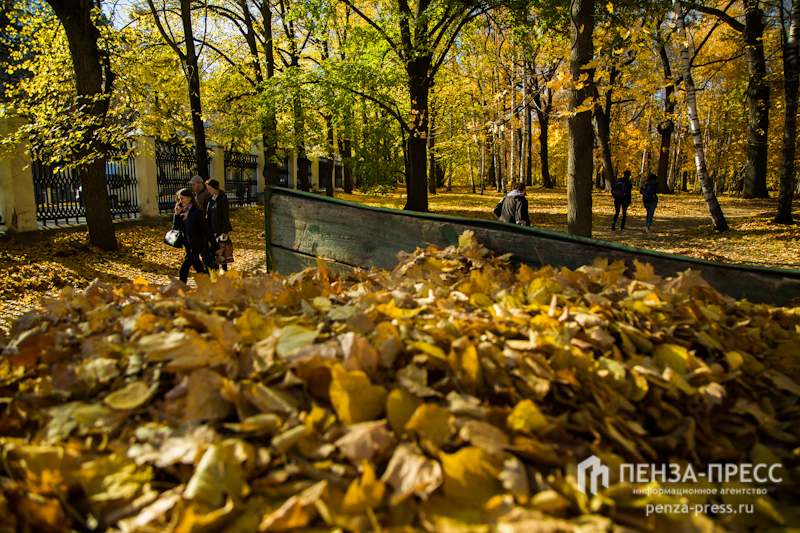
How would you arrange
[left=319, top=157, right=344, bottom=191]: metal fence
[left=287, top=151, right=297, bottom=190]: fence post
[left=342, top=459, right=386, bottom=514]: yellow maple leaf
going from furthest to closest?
[left=319, top=157, right=344, bottom=191]: metal fence
[left=287, top=151, right=297, bottom=190]: fence post
[left=342, top=459, right=386, bottom=514]: yellow maple leaf

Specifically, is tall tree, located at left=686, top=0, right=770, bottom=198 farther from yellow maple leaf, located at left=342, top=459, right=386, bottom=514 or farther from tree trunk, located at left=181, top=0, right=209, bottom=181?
yellow maple leaf, located at left=342, top=459, right=386, bottom=514

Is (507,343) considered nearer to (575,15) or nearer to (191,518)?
(191,518)

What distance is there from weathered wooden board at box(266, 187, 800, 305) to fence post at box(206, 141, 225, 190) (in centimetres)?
1526

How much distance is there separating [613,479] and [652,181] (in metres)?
13.2

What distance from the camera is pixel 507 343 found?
5.19 ft

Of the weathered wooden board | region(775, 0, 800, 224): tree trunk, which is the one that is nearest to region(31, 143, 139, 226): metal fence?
the weathered wooden board

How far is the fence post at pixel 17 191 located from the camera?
944 cm

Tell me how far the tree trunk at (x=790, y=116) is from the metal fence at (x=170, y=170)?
16.6 m

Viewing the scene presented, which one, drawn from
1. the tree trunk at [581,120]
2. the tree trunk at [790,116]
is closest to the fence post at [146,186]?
the tree trunk at [581,120]

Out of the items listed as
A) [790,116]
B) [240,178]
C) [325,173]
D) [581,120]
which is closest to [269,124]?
[240,178]

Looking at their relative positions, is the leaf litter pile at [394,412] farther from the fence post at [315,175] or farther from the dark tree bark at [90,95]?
the fence post at [315,175]

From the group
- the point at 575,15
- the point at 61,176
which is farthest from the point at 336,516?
the point at 61,176

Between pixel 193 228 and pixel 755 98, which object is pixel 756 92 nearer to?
pixel 755 98

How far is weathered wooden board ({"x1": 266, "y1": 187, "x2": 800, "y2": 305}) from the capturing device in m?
2.53
